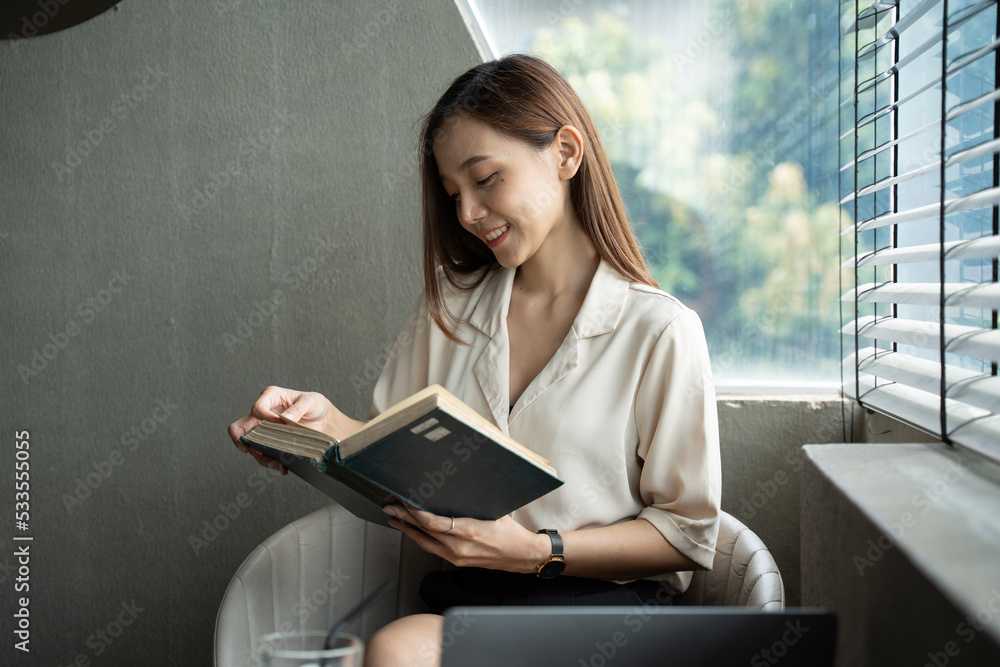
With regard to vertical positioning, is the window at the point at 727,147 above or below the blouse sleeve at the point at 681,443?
above

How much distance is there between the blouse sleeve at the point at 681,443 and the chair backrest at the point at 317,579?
53cm

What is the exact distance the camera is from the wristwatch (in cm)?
121

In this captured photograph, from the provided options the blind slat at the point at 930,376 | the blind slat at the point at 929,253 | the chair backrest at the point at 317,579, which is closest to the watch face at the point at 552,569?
the chair backrest at the point at 317,579

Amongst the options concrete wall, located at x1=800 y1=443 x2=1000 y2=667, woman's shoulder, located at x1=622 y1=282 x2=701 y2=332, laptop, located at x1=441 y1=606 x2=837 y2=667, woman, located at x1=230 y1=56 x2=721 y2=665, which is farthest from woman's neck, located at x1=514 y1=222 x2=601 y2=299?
laptop, located at x1=441 y1=606 x2=837 y2=667

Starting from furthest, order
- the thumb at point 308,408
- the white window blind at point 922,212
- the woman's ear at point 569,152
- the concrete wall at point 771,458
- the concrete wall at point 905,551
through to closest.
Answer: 1. the concrete wall at point 771,458
2. the woman's ear at point 569,152
3. the thumb at point 308,408
4. the white window blind at point 922,212
5. the concrete wall at point 905,551

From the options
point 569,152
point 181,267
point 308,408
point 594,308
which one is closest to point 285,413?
point 308,408

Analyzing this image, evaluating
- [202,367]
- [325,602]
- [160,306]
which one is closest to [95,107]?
[160,306]

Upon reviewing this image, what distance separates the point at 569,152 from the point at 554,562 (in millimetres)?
759

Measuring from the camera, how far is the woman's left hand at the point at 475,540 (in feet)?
3.56

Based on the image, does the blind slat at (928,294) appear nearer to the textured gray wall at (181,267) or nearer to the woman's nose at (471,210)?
the woman's nose at (471,210)

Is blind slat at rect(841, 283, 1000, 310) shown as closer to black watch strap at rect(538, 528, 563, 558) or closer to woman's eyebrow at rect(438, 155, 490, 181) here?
black watch strap at rect(538, 528, 563, 558)

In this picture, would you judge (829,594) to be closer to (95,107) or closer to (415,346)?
(415,346)

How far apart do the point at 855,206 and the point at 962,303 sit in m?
0.76

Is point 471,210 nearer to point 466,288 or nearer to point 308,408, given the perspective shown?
point 466,288
